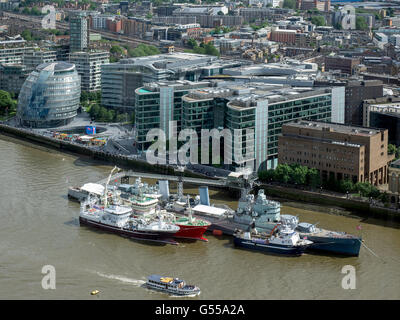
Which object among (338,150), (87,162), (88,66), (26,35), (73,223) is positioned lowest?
(73,223)

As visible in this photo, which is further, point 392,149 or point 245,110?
point 392,149

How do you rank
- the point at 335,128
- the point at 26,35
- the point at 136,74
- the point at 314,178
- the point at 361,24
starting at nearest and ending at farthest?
the point at 314,178
the point at 335,128
the point at 136,74
the point at 26,35
the point at 361,24

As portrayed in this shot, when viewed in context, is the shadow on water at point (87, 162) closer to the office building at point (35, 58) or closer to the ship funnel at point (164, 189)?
the ship funnel at point (164, 189)

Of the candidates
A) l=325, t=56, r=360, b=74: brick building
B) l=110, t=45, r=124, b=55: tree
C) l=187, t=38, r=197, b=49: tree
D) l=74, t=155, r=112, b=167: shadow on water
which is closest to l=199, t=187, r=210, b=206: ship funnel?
l=74, t=155, r=112, b=167: shadow on water

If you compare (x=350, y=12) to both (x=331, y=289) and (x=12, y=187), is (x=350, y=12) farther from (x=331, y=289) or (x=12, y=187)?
(x=331, y=289)

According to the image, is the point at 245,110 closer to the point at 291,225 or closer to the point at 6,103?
the point at 291,225

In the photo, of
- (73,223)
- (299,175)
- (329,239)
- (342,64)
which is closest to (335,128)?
(299,175)

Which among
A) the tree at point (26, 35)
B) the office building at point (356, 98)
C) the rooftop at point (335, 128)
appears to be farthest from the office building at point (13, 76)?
the rooftop at point (335, 128)
